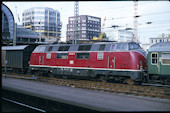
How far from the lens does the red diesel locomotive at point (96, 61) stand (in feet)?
60.6

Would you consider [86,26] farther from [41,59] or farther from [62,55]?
[62,55]

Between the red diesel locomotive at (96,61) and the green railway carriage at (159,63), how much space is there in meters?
0.88

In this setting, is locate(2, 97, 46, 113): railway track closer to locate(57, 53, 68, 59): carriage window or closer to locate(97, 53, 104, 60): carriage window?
locate(97, 53, 104, 60): carriage window

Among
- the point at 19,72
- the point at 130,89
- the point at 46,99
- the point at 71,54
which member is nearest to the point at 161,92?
the point at 130,89

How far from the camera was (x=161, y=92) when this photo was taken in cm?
1539

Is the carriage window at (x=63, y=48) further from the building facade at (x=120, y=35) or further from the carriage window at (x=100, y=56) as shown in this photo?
the building facade at (x=120, y=35)

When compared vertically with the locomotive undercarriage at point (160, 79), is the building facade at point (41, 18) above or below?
above

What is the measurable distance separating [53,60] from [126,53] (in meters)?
10.0

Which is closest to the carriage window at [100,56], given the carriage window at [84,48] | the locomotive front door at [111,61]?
the locomotive front door at [111,61]

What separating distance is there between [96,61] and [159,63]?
6376 millimetres

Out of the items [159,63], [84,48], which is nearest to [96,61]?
[84,48]

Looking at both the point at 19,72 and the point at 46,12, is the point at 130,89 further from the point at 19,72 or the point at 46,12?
the point at 46,12

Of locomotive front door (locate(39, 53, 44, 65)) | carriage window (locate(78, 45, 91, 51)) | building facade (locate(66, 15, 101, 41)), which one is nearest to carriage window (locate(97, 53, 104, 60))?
carriage window (locate(78, 45, 91, 51))

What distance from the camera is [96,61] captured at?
814 inches
